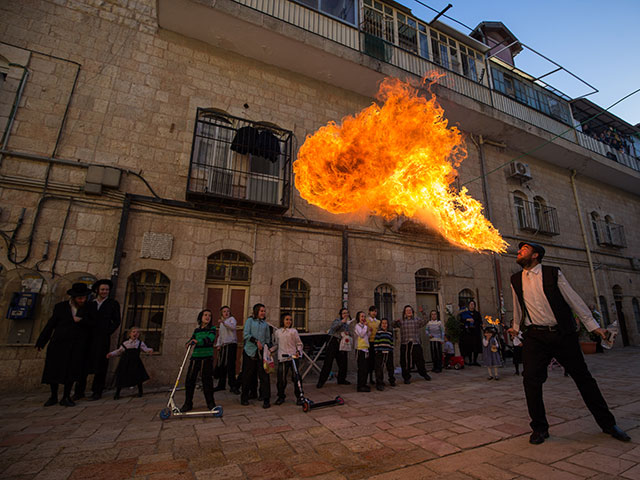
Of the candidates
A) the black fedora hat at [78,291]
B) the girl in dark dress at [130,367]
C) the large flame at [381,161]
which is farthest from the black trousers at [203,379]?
the large flame at [381,161]

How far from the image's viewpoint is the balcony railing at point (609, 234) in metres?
15.3

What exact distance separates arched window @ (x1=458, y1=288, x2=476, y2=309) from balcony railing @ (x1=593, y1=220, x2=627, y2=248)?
30.9 feet

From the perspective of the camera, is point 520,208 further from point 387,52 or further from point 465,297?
point 387,52

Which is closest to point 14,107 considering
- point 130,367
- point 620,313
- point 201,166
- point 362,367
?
point 201,166

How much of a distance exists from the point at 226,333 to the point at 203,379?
1385mm

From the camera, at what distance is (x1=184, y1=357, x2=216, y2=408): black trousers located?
4.61 m

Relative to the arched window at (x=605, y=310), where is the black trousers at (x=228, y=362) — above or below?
below

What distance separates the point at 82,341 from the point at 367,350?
17.2 feet

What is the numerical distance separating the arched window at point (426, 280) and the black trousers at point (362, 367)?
437 centimetres

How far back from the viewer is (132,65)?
782 cm

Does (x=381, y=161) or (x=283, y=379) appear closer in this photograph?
(x=283, y=379)

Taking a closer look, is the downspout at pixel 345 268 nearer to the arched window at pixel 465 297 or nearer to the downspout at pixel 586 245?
the arched window at pixel 465 297

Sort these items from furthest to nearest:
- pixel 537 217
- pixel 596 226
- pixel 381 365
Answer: pixel 596 226 < pixel 537 217 < pixel 381 365

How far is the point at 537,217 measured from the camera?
1351 centimetres
